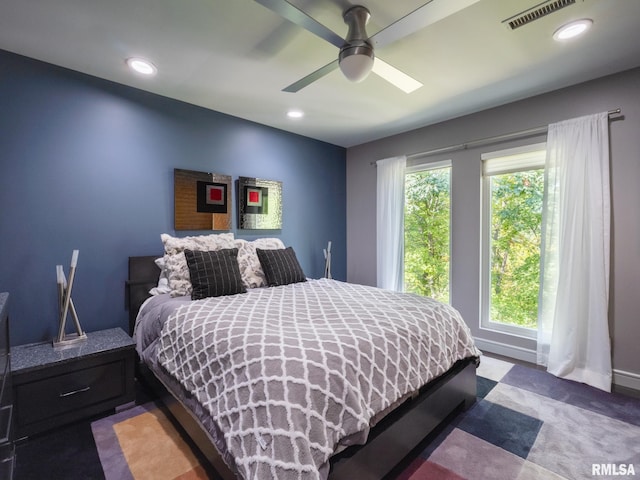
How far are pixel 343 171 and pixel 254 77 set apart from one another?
2.25 meters

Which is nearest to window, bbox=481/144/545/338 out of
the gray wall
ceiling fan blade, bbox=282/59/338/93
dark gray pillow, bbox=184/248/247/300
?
the gray wall

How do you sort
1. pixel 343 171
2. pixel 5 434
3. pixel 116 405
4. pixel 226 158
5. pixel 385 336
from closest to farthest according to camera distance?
1. pixel 5 434
2. pixel 385 336
3. pixel 116 405
4. pixel 226 158
5. pixel 343 171

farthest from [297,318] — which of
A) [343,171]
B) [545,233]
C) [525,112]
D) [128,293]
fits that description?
[343,171]

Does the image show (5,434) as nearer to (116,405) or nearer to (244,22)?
(116,405)

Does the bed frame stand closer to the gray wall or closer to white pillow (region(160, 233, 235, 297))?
white pillow (region(160, 233, 235, 297))

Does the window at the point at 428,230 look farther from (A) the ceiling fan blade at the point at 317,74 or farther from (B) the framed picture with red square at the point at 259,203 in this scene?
(A) the ceiling fan blade at the point at 317,74

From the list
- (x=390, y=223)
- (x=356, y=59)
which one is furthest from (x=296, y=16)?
(x=390, y=223)

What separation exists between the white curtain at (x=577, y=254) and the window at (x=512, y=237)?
0.68 feet

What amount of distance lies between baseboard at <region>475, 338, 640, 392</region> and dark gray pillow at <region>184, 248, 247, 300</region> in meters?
2.53

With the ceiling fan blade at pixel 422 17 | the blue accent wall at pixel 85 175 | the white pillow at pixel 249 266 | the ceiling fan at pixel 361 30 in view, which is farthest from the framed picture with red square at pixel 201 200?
the ceiling fan blade at pixel 422 17

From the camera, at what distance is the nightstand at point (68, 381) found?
174cm

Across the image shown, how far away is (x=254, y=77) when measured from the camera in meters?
2.41

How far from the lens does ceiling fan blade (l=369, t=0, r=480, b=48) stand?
52.1 inches

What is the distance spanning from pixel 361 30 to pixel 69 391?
2762 millimetres
